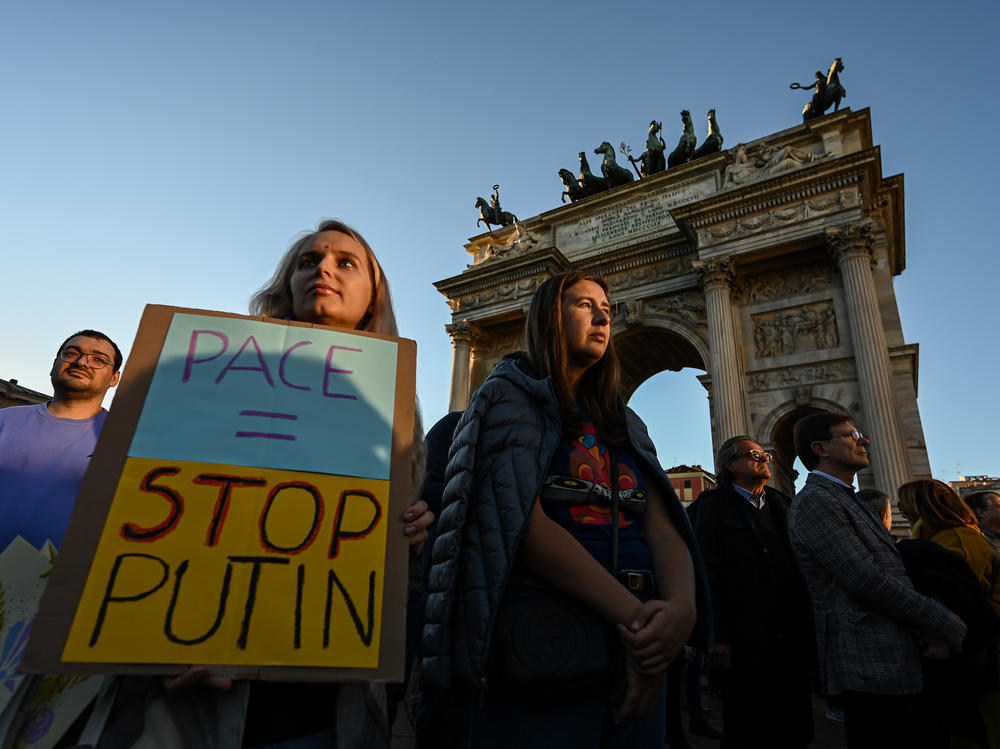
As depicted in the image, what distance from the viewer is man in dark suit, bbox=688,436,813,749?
3295 mm

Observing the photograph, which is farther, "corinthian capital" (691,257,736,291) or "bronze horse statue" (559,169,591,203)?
"bronze horse statue" (559,169,591,203)

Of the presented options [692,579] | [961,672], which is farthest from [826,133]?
[692,579]

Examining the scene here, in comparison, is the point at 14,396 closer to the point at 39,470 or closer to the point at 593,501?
the point at 39,470

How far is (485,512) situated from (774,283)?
49.9 feet

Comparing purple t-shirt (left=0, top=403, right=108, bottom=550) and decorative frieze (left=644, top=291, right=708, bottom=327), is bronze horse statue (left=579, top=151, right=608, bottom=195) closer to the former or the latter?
decorative frieze (left=644, top=291, right=708, bottom=327)

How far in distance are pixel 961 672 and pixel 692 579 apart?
2.65 meters

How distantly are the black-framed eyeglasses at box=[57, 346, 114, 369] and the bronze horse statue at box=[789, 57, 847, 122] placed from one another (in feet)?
59.0

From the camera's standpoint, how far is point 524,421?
1.67m

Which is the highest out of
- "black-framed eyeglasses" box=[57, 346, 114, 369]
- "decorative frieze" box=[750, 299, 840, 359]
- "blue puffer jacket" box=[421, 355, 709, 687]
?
"decorative frieze" box=[750, 299, 840, 359]

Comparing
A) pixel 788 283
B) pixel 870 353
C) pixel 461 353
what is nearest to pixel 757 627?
pixel 870 353

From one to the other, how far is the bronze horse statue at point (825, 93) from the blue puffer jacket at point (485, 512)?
1762cm

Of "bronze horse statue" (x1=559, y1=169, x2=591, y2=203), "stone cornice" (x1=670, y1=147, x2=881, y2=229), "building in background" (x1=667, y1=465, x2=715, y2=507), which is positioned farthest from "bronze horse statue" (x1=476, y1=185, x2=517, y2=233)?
"building in background" (x1=667, y1=465, x2=715, y2=507)

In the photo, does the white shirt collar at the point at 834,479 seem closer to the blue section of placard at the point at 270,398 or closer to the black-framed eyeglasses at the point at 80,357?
the blue section of placard at the point at 270,398

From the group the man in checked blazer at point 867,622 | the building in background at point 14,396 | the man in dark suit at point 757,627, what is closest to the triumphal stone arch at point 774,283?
the man in dark suit at point 757,627
